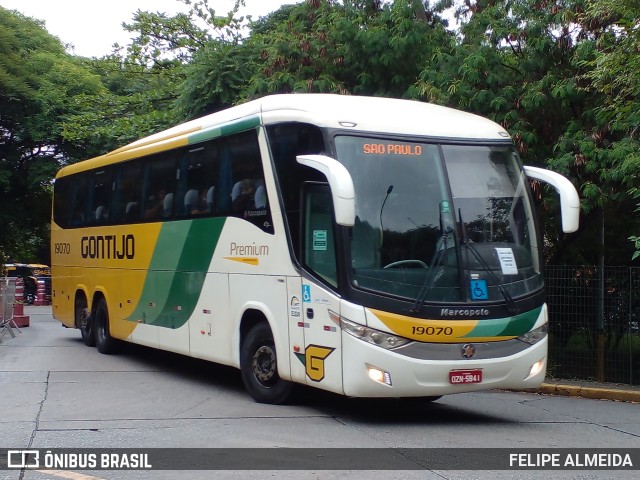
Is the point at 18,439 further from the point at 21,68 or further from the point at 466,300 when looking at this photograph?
the point at 21,68

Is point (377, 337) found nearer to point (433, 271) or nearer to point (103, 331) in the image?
point (433, 271)

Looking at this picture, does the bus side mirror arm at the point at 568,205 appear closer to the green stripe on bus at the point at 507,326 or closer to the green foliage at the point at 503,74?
the green stripe on bus at the point at 507,326

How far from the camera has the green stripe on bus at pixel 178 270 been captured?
12539 mm

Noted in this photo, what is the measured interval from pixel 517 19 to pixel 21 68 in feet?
77.8

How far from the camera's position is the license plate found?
9453 millimetres

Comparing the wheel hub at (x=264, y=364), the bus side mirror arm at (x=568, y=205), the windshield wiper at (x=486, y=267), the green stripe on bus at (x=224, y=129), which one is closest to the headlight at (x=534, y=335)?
the windshield wiper at (x=486, y=267)

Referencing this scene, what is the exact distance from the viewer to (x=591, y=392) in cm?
1317

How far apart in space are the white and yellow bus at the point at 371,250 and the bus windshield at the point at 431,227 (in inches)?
0.6

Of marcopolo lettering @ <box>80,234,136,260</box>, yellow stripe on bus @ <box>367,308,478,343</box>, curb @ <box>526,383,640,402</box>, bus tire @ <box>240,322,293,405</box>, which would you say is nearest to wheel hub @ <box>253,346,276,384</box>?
bus tire @ <box>240,322,293,405</box>

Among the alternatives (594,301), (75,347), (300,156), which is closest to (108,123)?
(75,347)

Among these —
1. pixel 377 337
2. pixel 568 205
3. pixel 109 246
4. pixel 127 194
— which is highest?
pixel 127 194

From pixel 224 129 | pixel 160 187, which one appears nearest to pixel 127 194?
pixel 160 187

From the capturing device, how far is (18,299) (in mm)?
24812

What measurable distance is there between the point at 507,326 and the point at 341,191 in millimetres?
2492
